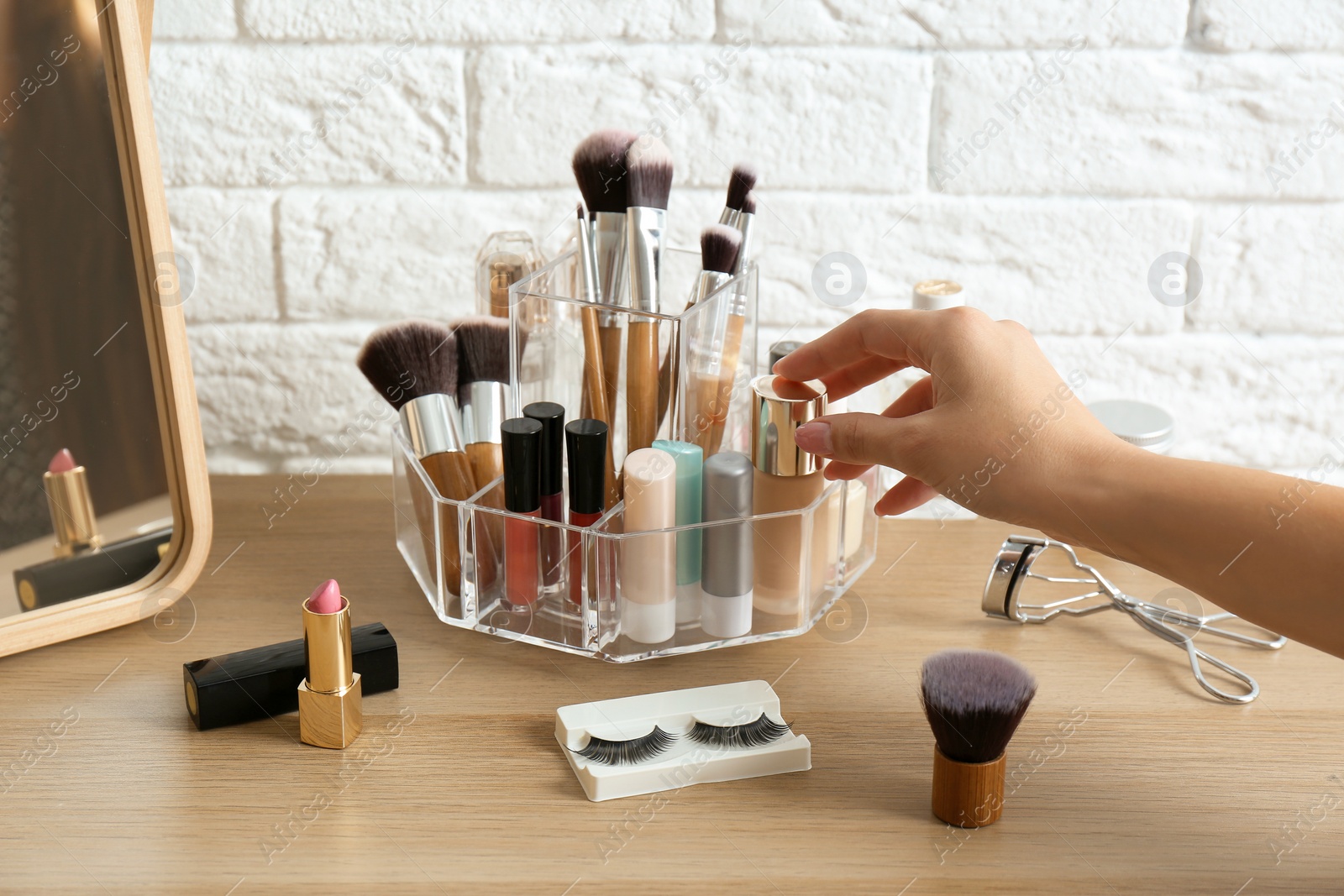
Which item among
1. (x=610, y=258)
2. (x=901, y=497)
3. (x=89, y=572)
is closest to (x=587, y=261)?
(x=610, y=258)

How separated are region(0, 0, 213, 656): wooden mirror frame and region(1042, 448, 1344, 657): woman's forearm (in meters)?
0.49

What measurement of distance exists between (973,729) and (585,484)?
233 mm

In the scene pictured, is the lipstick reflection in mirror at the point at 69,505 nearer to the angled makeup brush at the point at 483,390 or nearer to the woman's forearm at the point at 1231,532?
the angled makeup brush at the point at 483,390

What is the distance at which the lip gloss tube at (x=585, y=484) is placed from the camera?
0.59 m

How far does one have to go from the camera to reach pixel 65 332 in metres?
0.63

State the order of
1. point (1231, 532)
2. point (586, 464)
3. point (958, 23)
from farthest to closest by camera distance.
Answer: point (958, 23) → point (586, 464) → point (1231, 532)

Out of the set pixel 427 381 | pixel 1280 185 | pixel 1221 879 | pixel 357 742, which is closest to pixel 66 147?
pixel 427 381

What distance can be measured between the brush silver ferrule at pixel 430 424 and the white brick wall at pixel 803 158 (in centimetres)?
27

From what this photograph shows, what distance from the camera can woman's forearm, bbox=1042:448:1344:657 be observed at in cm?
48

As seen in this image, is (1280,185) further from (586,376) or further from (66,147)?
(66,147)

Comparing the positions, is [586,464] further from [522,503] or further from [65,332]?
[65,332]

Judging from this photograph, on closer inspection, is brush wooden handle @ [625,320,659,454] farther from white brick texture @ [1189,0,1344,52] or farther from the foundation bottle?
white brick texture @ [1189,0,1344,52]

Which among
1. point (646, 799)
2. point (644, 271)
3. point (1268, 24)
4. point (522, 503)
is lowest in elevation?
point (646, 799)

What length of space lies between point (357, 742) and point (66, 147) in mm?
358
